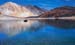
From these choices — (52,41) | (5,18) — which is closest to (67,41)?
(52,41)

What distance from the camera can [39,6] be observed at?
2.62 metres

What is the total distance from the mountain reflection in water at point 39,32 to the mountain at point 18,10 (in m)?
0.12

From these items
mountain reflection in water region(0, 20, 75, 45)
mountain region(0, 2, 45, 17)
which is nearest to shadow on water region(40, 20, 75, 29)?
mountain reflection in water region(0, 20, 75, 45)

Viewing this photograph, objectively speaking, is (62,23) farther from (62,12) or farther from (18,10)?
(18,10)

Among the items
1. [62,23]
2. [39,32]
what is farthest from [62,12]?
[39,32]

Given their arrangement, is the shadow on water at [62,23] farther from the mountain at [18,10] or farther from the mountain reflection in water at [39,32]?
the mountain at [18,10]

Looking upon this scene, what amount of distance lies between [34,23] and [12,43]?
0.44 metres

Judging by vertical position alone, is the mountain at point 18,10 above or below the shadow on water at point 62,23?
above

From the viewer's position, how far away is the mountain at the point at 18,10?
2602mm

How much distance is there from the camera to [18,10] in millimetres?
2625

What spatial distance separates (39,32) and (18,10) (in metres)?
0.46

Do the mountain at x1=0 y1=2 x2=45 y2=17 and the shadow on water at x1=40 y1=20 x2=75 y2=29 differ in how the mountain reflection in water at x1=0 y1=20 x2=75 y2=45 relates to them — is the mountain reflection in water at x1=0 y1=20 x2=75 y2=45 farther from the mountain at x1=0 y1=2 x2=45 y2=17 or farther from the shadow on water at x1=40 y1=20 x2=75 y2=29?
the mountain at x1=0 y1=2 x2=45 y2=17

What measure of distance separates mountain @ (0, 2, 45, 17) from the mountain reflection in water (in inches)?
4.8

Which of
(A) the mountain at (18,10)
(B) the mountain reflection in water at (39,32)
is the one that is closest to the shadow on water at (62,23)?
→ (B) the mountain reflection in water at (39,32)
